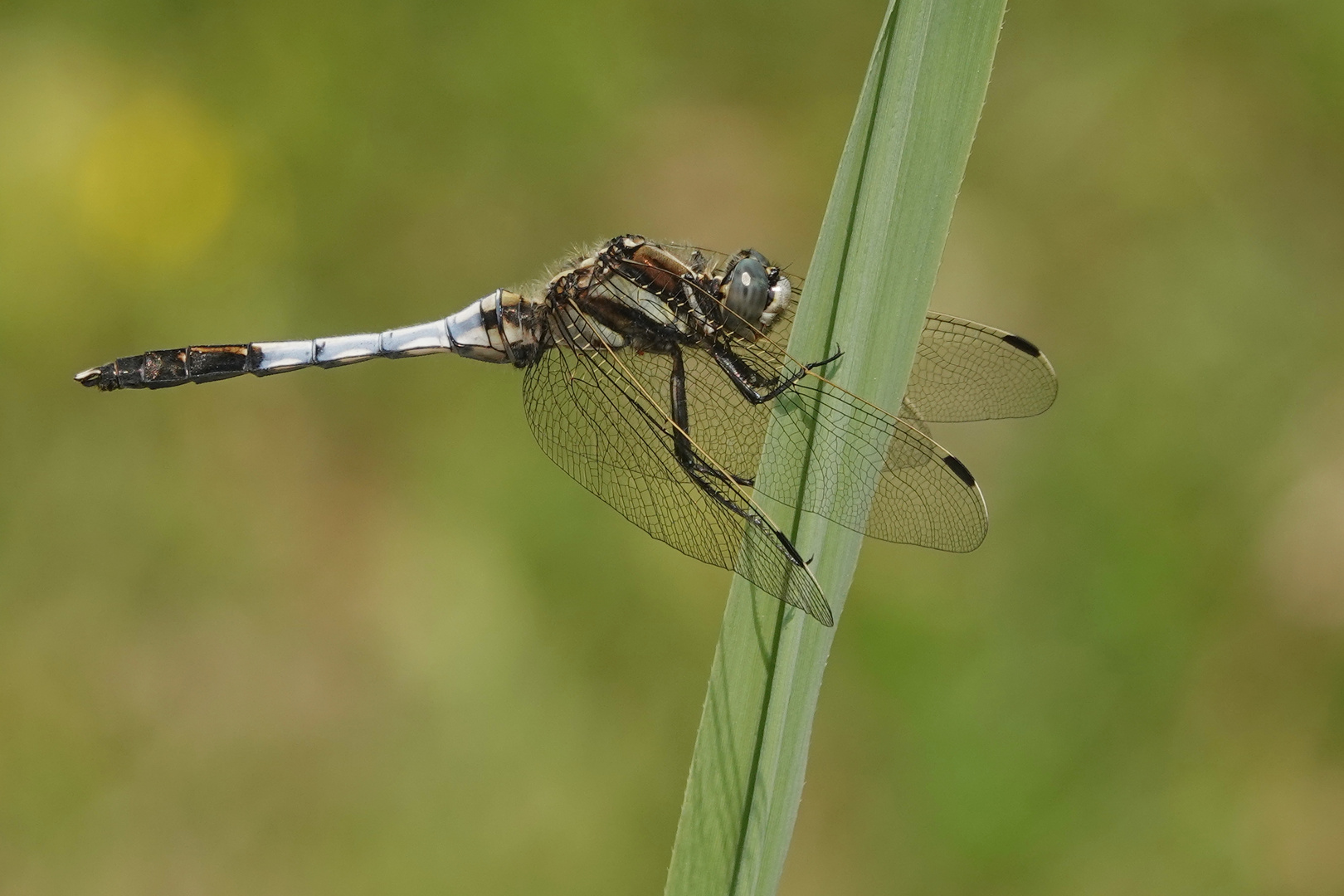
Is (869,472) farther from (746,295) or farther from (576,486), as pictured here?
(576,486)

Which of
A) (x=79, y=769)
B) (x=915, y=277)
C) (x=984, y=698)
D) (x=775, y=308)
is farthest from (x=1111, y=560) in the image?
(x=79, y=769)

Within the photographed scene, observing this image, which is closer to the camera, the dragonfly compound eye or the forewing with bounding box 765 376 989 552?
the forewing with bounding box 765 376 989 552

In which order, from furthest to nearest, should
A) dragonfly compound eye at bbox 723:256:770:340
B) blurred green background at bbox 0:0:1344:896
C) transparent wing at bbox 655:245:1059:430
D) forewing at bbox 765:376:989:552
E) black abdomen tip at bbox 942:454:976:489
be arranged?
blurred green background at bbox 0:0:1344:896 < transparent wing at bbox 655:245:1059:430 < dragonfly compound eye at bbox 723:256:770:340 < black abdomen tip at bbox 942:454:976:489 < forewing at bbox 765:376:989:552

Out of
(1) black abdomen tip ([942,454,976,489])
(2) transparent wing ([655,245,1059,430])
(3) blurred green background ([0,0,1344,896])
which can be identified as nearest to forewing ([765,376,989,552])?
(1) black abdomen tip ([942,454,976,489])

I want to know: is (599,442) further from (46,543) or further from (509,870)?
(46,543)

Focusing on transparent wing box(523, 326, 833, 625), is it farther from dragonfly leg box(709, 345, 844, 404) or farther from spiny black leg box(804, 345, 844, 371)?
spiny black leg box(804, 345, 844, 371)

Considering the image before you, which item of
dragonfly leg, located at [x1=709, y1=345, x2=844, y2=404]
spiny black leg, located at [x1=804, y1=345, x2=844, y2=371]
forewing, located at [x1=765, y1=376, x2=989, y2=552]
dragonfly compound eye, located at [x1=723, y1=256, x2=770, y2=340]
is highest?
dragonfly compound eye, located at [x1=723, y1=256, x2=770, y2=340]

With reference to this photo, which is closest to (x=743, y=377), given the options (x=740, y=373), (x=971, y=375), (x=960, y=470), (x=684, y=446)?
(x=740, y=373)
